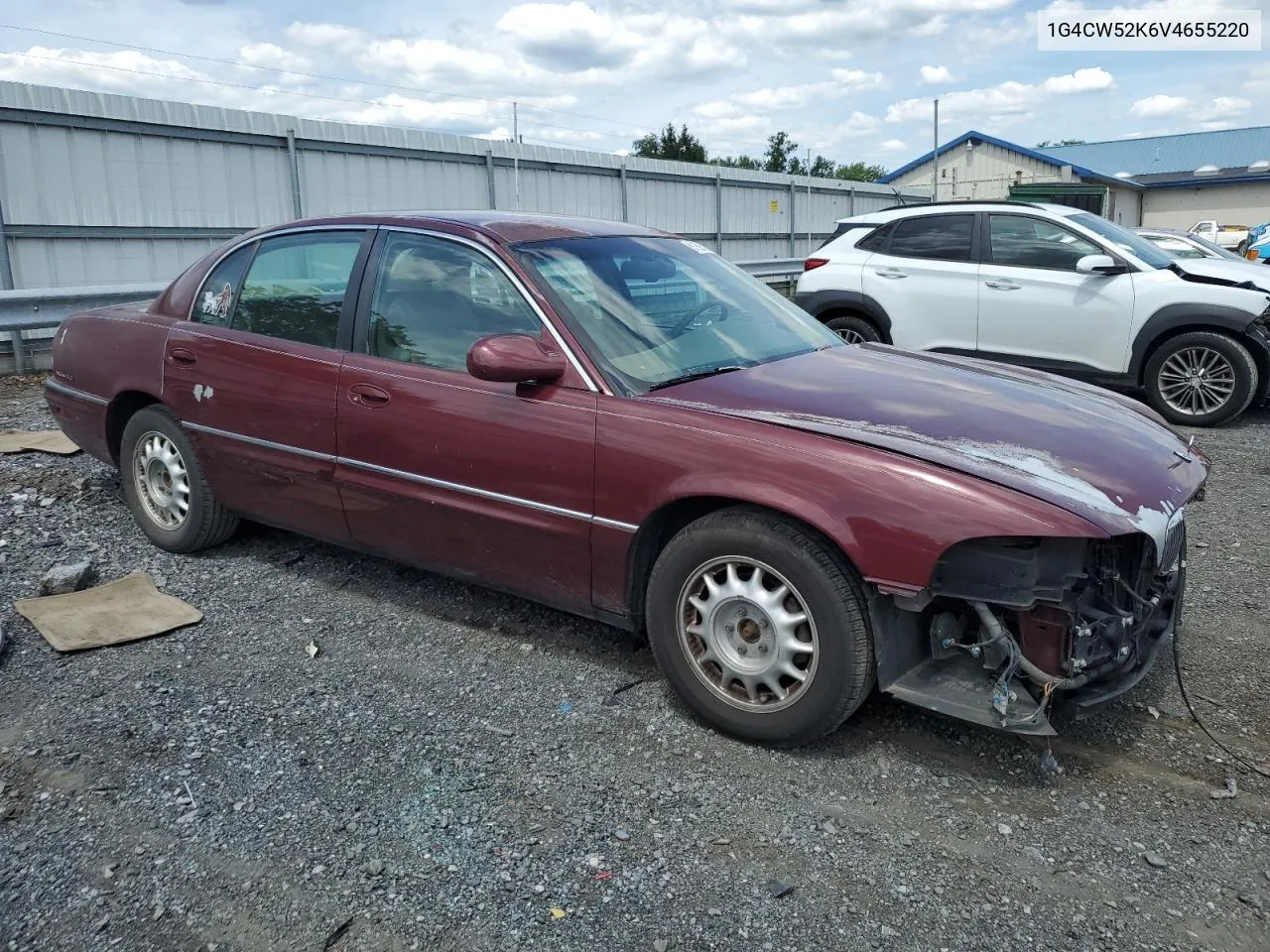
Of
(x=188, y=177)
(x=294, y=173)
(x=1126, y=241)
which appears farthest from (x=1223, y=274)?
(x=188, y=177)

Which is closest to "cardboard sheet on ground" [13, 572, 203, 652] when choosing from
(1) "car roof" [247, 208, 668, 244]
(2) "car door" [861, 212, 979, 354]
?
(1) "car roof" [247, 208, 668, 244]

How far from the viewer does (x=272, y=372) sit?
417 cm

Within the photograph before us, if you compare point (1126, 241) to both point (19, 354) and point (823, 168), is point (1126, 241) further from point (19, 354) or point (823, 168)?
point (823, 168)

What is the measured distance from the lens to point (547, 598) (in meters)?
3.59

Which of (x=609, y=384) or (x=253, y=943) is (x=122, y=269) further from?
(x=253, y=943)

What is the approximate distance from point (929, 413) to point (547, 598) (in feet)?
4.89

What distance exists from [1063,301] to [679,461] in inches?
242

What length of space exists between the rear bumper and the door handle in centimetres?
182

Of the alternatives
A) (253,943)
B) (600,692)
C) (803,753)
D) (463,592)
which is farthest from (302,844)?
(463,592)

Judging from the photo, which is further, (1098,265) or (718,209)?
(718,209)

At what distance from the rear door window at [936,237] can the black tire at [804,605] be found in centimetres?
644

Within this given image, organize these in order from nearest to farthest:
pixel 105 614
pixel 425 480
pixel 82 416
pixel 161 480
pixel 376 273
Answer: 1. pixel 425 480
2. pixel 376 273
3. pixel 105 614
4. pixel 161 480
5. pixel 82 416

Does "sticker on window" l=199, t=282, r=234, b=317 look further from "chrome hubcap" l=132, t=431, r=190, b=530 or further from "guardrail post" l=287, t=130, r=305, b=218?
"guardrail post" l=287, t=130, r=305, b=218

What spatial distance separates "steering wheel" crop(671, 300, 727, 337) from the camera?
3730 mm
